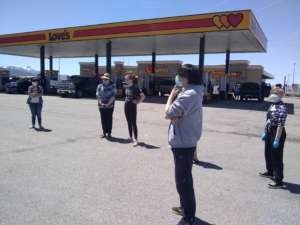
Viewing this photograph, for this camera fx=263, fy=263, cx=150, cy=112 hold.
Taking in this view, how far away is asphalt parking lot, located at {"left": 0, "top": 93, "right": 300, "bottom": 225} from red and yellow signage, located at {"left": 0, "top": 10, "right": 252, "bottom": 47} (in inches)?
458

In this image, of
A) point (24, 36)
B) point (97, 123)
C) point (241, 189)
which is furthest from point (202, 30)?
point (24, 36)

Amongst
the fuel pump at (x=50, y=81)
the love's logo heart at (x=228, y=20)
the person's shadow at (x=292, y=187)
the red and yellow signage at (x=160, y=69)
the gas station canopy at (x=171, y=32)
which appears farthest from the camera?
the red and yellow signage at (x=160, y=69)

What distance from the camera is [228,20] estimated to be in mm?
17344

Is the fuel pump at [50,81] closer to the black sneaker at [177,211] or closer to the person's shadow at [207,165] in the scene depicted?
the person's shadow at [207,165]

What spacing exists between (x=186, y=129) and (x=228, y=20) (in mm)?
16277

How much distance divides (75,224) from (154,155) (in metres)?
3.21

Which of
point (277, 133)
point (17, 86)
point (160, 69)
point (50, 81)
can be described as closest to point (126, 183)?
point (277, 133)

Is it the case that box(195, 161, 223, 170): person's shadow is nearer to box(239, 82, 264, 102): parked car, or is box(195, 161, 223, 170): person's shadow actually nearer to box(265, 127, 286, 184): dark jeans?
box(265, 127, 286, 184): dark jeans

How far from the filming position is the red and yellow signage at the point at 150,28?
17.2 metres

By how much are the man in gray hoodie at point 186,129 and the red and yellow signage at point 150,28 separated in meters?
15.8

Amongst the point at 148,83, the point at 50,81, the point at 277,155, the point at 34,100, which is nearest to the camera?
the point at 277,155

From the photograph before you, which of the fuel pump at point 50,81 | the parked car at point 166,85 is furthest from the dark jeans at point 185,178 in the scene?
the fuel pump at point 50,81

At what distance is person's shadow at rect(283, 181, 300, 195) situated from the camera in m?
4.37

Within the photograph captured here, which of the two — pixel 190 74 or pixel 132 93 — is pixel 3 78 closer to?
pixel 132 93
